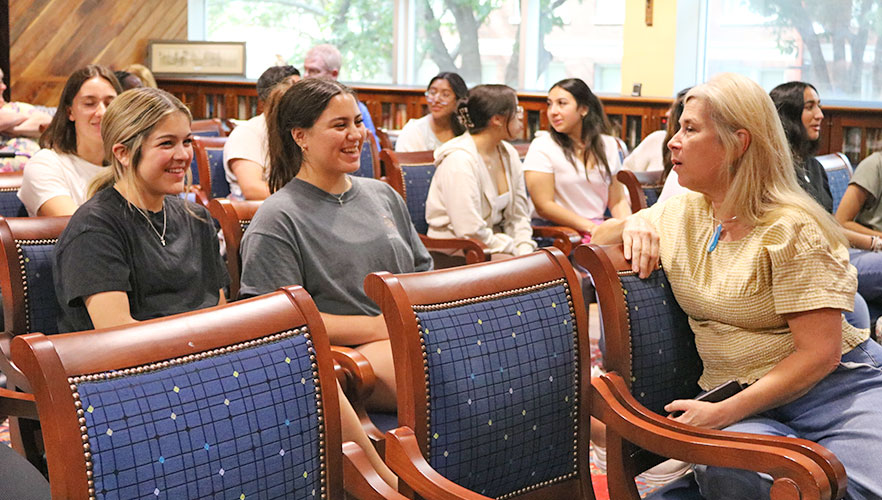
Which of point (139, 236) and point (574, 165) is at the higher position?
point (574, 165)

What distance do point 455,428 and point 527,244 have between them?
8.42ft

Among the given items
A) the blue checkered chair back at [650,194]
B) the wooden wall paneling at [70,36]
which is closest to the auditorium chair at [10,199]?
the blue checkered chair back at [650,194]

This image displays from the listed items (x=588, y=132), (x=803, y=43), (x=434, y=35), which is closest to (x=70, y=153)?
(x=588, y=132)

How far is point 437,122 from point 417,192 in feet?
5.96

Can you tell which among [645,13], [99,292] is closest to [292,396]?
[99,292]

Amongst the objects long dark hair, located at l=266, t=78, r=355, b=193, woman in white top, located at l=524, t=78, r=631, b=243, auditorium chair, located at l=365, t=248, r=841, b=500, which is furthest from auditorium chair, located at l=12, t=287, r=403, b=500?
woman in white top, located at l=524, t=78, r=631, b=243

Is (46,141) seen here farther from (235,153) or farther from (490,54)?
(490,54)

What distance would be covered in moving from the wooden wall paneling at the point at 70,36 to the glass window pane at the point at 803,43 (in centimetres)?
547

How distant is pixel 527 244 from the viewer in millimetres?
4203

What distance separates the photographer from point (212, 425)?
1350mm

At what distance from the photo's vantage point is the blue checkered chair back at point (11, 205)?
3.07 meters

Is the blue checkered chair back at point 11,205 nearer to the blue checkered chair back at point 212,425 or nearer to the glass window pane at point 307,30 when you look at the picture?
the blue checkered chair back at point 212,425

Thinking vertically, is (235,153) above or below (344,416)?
above

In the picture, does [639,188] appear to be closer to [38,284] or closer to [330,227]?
[330,227]
